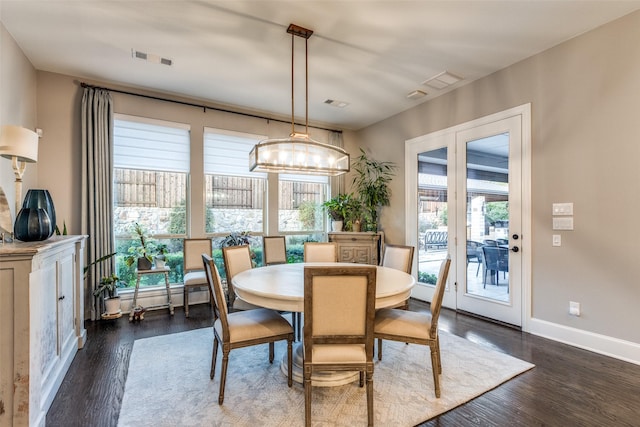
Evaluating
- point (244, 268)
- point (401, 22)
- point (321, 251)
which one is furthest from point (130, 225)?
point (401, 22)

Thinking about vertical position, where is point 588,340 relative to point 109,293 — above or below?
below

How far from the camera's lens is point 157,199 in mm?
4383

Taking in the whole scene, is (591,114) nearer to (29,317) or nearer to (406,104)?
(406,104)

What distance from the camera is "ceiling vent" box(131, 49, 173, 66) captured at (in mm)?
3311

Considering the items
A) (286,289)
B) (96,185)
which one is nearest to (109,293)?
(96,185)

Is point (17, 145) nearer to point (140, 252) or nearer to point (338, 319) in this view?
point (140, 252)

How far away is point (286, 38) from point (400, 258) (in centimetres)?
255

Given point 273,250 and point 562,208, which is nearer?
point 562,208

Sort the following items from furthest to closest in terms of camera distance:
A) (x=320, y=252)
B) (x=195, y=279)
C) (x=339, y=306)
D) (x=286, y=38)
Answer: (x=195, y=279), (x=320, y=252), (x=286, y=38), (x=339, y=306)

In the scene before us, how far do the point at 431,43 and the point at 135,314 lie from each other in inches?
184

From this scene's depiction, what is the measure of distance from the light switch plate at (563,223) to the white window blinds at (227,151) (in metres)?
4.12

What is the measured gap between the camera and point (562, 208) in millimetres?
3117

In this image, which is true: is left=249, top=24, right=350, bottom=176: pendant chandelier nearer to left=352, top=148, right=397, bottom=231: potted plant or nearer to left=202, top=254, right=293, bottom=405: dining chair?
left=202, top=254, right=293, bottom=405: dining chair

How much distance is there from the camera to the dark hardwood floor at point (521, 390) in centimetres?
193
